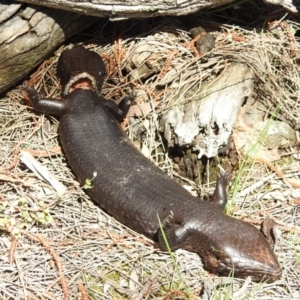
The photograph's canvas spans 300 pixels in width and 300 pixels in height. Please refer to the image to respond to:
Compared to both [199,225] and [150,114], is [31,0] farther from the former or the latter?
[199,225]

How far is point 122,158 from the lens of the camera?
457 centimetres

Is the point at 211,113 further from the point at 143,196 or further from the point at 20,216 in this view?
the point at 20,216

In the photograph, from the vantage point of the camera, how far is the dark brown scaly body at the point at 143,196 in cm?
411

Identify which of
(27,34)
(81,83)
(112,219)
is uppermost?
(27,34)

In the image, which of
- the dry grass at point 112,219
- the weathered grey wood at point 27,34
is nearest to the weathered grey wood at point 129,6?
the weathered grey wood at point 27,34

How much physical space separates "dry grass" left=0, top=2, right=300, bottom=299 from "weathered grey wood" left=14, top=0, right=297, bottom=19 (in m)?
0.42

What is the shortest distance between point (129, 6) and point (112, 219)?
1.55 meters

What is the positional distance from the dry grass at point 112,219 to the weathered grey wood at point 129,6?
0.42 metres

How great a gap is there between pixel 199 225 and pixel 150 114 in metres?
1.13

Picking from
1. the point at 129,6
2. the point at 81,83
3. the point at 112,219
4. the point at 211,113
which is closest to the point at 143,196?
the point at 112,219

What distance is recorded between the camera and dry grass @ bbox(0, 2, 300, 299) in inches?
158

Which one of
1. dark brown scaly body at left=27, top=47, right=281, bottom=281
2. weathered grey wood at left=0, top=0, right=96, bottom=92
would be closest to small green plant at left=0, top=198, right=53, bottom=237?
dark brown scaly body at left=27, top=47, right=281, bottom=281

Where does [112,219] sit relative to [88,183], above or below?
below

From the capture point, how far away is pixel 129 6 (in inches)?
185
